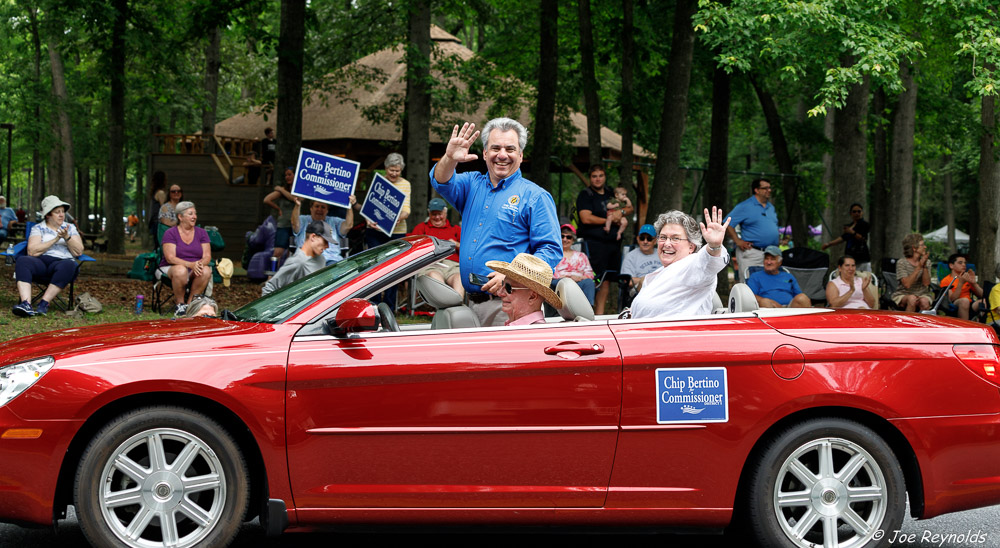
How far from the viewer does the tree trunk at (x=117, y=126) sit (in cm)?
1872

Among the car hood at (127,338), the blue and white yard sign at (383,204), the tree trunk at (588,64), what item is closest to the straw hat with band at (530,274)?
the car hood at (127,338)

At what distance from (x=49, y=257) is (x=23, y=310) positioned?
725 millimetres

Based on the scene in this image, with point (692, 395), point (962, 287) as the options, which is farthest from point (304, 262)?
point (962, 287)

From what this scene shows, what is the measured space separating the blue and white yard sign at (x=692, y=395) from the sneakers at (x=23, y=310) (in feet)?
28.8

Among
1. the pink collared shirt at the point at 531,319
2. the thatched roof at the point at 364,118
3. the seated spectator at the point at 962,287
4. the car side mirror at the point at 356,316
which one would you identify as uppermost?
the thatched roof at the point at 364,118

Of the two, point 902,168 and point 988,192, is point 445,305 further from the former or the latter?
point 902,168

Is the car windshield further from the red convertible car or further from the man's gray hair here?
the man's gray hair

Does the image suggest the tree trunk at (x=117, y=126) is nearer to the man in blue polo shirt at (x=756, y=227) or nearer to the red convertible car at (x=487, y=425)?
the man in blue polo shirt at (x=756, y=227)

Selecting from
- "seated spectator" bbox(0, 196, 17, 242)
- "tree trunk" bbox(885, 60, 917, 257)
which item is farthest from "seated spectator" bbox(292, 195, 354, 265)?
"seated spectator" bbox(0, 196, 17, 242)

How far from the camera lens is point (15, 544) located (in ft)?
15.2

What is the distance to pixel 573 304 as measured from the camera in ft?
15.4

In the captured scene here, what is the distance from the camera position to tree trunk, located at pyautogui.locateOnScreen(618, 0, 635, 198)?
18047 millimetres

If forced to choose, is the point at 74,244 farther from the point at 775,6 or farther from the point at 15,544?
the point at 775,6

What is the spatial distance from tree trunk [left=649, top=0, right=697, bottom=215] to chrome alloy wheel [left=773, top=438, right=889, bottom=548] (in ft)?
35.1
